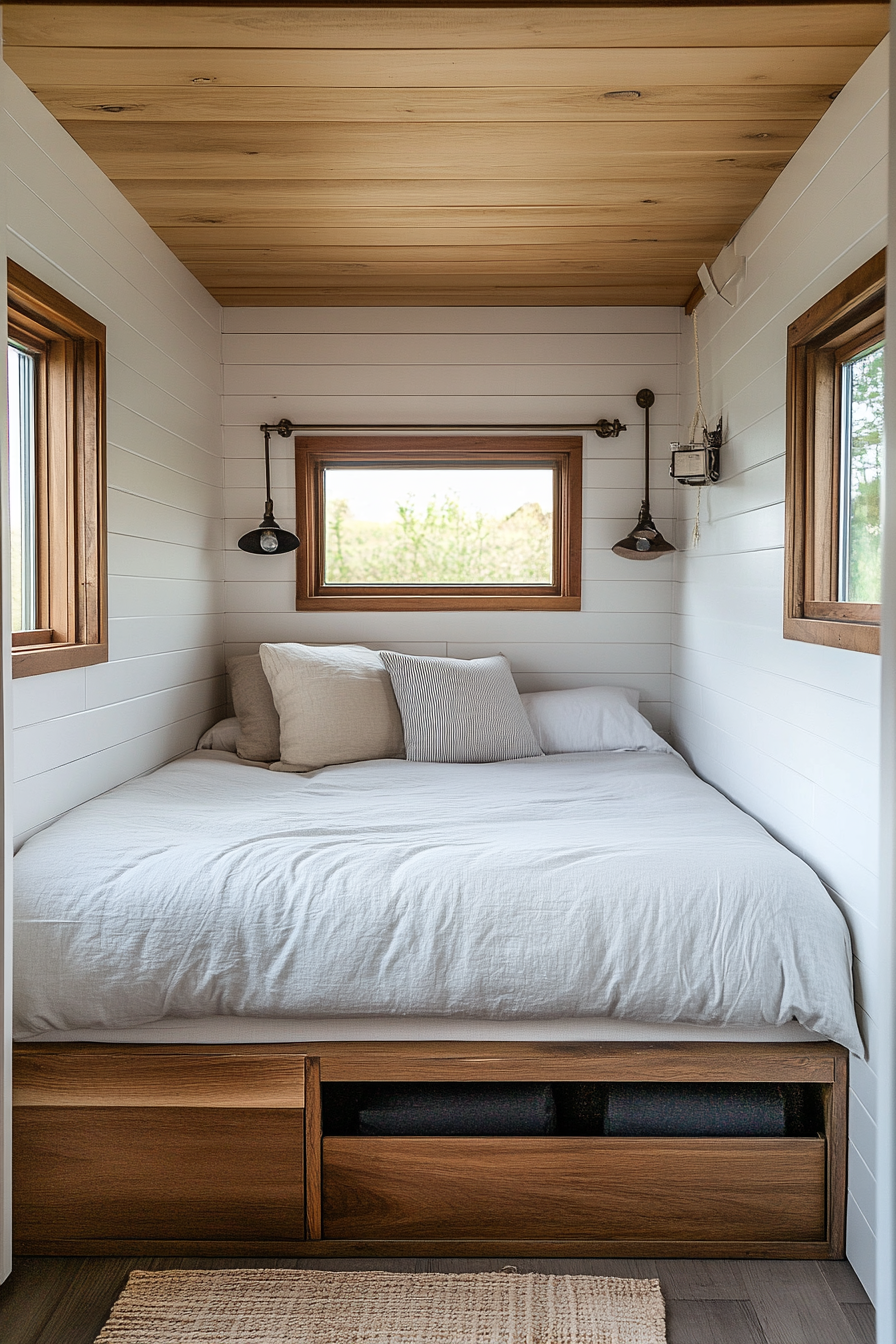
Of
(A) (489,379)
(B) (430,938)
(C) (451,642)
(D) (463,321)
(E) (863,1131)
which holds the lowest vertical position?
(E) (863,1131)

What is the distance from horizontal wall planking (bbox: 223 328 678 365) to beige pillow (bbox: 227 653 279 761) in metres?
1.24

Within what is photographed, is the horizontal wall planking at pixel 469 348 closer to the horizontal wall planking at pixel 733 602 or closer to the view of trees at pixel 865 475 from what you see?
the horizontal wall planking at pixel 733 602

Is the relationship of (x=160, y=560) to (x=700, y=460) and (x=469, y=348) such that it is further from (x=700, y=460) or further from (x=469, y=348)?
(x=700, y=460)

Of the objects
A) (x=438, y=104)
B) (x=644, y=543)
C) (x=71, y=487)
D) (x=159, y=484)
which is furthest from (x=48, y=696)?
(x=644, y=543)

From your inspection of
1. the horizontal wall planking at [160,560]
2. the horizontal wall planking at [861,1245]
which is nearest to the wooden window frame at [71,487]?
the horizontal wall planking at [160,560]

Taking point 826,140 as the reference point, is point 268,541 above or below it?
below

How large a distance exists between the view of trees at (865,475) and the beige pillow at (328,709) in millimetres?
1549

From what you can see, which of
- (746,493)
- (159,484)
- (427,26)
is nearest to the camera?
(427,26)

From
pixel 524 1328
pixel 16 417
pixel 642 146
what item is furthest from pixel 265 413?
pixel 524 1328

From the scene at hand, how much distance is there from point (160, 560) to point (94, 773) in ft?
2.60

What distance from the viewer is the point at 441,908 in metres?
1.84

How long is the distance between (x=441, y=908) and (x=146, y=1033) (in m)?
0.62

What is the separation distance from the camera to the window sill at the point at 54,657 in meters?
2.03

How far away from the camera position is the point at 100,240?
246cm
